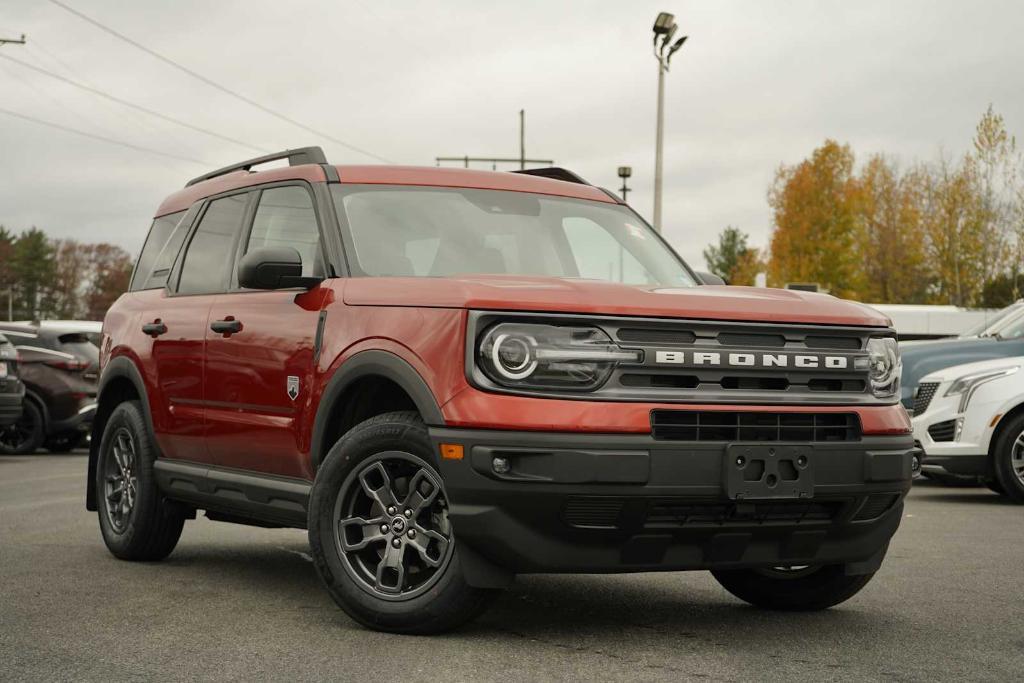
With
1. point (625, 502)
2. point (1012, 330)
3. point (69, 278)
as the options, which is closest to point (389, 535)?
point (625, 502)

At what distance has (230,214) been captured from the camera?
25.0 ft

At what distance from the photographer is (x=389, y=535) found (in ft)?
18.3

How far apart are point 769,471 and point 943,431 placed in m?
8.43

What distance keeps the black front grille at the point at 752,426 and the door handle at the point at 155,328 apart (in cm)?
349

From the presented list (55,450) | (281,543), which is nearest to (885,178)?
(55,450)

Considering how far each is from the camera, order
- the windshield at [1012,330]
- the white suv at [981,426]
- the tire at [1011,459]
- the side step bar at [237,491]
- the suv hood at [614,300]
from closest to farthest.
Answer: the suv hood at [614,300], the side step bar at [237,491], the tire at [1011,459], the white suv at [981,426], the windshield at [1012,330]

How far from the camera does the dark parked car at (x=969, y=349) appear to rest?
15367 mm

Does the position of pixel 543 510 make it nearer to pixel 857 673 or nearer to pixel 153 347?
pixel 857 673

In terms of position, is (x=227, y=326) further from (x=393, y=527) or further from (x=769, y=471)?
(x=769, y=471)

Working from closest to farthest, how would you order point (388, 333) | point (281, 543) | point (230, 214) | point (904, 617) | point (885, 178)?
point (388, 333)
point (904, 617)
point (230, 214)
point (281, 543)
point (885, 178)

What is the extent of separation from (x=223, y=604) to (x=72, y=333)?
15.3 metres

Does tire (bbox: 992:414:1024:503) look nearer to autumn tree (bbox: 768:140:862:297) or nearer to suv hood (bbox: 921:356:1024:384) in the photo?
suv hood (bbox: 921:356:1024:384)

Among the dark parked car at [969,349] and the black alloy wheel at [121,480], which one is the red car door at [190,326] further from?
the dark parked car at [969,349]

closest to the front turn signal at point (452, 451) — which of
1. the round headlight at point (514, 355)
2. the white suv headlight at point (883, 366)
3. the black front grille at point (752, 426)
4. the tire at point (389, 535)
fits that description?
the tire at point (389, 535)
